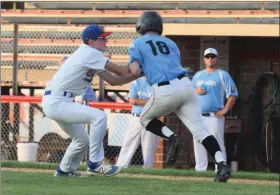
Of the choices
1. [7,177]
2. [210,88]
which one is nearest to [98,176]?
[7,177]

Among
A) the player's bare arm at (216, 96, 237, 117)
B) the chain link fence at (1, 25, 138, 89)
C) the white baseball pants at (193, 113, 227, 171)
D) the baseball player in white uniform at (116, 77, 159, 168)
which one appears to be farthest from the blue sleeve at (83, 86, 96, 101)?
the chain link fence at (1, 25, 138, 89)

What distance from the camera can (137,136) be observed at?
15.9 metres

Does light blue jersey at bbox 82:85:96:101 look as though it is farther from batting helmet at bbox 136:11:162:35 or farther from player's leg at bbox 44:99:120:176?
batting helmet at bbox 136:11:162:35

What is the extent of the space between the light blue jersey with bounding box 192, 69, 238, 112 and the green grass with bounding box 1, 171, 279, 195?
143 inches

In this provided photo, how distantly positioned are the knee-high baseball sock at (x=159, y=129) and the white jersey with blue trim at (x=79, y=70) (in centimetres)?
84

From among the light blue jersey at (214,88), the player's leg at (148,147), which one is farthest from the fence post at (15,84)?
the light blue jersey at (214,88)

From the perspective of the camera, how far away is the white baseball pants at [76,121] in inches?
439

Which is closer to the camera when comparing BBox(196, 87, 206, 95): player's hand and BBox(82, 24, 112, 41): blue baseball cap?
BBox(82, 24, 112, 41): blue baseball cap

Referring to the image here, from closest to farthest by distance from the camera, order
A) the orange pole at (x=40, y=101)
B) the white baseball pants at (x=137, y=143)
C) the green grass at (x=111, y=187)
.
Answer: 1. the green grass at (x=111, y=187)
2. the white baseball pants at (x=137, y=143)
3. the orange pole at (x=40, y=101)

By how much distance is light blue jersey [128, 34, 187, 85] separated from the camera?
10648 millimetres

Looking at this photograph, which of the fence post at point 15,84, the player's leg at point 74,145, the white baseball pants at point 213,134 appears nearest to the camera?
the player's leg at point 74,145

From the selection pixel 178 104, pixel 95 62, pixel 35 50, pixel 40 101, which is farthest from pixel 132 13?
pixel 178 104

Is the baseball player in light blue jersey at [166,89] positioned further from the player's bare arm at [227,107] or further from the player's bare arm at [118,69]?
the player's bare arm at [227,107]

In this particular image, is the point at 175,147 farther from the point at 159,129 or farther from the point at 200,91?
the point at 200,91
